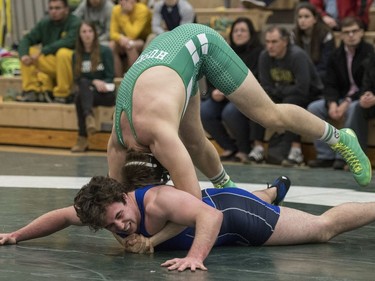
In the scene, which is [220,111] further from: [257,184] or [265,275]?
[265,275]

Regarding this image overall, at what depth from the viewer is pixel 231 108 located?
837 cm

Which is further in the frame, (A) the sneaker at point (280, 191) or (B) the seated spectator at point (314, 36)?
(B) the seated spectator at point (314, 36)

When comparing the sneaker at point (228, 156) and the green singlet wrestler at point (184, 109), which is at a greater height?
the green singlet wrestler at point (184, 109)

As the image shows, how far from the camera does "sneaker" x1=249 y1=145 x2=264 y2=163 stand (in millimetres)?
8219

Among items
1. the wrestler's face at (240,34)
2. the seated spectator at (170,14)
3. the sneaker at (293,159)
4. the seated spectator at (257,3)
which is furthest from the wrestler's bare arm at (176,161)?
the seated spectator at (257,3)

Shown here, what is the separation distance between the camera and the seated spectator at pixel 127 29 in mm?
9594

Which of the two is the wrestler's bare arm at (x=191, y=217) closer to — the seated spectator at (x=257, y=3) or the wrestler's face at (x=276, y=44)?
the wrestler's face at (x=276, y=44)

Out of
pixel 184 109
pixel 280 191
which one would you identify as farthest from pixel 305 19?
pixel 184 109

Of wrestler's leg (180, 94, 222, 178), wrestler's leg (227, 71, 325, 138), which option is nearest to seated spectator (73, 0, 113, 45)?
wrestler's leg (180, 94, 222, 178)

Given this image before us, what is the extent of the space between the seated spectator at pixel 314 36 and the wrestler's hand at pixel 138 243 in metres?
4.31

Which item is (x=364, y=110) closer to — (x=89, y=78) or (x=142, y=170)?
(x=89, y=78)

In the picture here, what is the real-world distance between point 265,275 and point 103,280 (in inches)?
25.2

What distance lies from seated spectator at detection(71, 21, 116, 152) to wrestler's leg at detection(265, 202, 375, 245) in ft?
14.8

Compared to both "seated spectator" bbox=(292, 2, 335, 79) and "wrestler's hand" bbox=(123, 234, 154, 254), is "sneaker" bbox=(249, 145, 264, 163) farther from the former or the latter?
"wrestler's hand" bbox=(123, 234, 154, 254)
